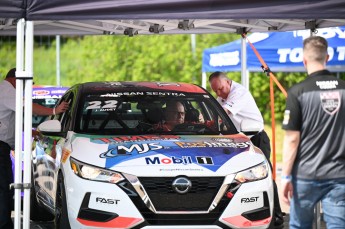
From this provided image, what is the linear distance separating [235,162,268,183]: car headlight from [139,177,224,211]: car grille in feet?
0.61

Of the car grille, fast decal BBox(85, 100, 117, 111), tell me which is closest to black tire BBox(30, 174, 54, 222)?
fast decal BBox(85, 100, 117, 111)

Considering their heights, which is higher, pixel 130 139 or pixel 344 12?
pixel 344 12

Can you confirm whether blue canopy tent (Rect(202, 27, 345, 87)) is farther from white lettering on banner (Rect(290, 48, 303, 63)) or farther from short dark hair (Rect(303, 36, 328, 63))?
short dark hair (Rect(303, 36, 328, 63))

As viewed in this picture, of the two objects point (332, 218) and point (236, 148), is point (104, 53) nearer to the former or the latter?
point (236, 148)

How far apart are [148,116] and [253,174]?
160 centimetres

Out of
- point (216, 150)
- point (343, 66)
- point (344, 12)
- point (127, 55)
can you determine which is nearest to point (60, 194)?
point (216, 150)

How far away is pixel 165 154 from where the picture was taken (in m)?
8.52

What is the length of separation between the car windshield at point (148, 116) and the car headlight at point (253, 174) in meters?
0.97

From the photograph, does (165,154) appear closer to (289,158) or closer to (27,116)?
(27,116)

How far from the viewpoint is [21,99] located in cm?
838

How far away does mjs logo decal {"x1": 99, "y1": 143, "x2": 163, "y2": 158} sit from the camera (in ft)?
27.8

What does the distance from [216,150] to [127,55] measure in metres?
20.7

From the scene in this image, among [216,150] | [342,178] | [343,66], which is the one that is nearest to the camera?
[342,178]

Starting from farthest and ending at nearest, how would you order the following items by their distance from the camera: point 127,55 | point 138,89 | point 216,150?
1. point 127,55
2. point 138,89
3. point 216,150
